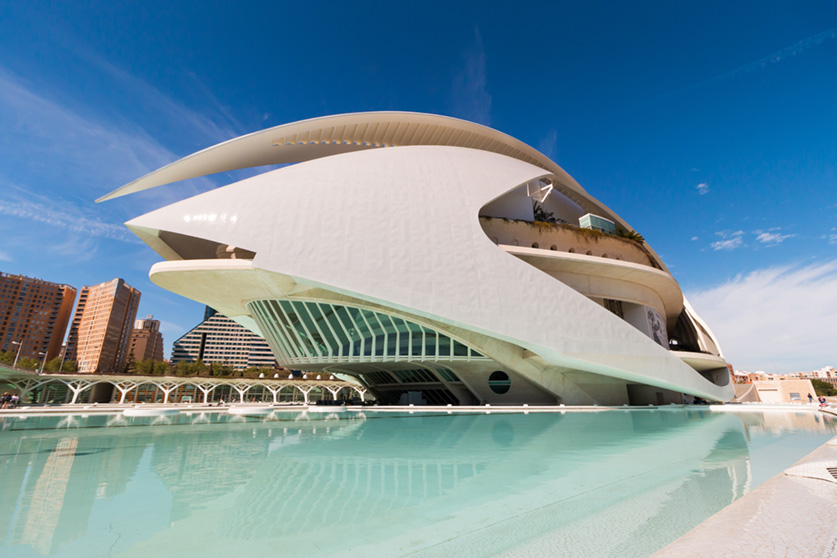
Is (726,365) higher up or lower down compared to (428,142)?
lower down

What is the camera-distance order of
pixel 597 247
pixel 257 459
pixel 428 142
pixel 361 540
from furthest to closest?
pixel 428 142, pixel 597 247, pixel 257 459, pixel 361 540

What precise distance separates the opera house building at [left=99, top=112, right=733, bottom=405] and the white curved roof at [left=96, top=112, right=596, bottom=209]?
98 mm

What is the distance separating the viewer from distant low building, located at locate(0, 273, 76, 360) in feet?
247

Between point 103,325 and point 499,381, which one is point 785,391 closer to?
point 499,381

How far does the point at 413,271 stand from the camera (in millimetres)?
15430

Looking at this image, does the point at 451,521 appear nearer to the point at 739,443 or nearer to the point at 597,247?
the point at 739,443

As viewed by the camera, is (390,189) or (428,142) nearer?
(390,189)

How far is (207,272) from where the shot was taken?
15148mm

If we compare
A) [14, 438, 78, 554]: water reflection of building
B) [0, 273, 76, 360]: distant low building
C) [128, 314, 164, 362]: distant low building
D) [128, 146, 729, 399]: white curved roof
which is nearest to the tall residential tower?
[0, 273, 76, 360]: distant low building

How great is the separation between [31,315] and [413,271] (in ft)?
317

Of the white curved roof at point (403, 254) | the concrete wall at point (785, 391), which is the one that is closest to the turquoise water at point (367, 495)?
the white curved roof at point (403, 254)

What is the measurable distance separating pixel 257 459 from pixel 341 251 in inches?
373

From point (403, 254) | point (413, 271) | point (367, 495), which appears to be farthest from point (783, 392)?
point (367, 495)

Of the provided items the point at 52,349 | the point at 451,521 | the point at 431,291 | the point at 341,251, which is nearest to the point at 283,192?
the point at 341,251
